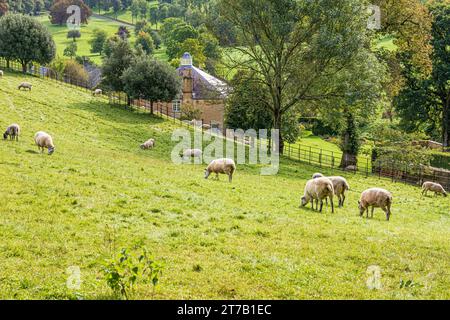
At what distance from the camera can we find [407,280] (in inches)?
415

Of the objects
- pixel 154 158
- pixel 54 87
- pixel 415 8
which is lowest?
pixel 154 158

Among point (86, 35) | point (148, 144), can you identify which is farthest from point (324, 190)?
point (86, 35)

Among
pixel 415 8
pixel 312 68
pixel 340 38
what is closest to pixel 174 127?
pixel 312 68

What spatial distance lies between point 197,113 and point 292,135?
2115cm

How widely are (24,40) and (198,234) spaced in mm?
54819

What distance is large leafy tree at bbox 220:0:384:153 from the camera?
113ft

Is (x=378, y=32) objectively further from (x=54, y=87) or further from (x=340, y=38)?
(x=54, y=87)

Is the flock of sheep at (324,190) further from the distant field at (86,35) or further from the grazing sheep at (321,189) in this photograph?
the distant field at (86,35)

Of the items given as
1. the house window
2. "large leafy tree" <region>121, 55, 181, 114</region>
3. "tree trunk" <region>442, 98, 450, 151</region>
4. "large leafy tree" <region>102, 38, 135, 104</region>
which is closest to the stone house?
the house window

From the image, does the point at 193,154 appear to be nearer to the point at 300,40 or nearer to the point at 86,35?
the point at 300,40

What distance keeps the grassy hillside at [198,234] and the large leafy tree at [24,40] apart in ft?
123

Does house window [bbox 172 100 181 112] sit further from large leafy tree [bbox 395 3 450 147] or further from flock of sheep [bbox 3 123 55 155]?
flock of sheep [bbox 3 123 55 155]

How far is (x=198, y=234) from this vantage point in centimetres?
1327

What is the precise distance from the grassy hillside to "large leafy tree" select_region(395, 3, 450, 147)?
2725cm
